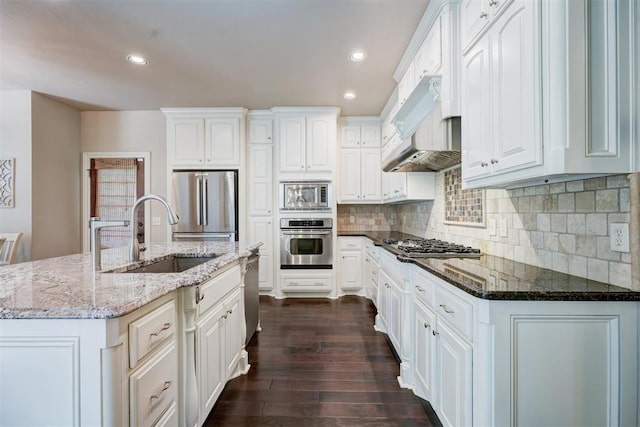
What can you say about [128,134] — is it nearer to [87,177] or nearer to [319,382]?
[87,177]

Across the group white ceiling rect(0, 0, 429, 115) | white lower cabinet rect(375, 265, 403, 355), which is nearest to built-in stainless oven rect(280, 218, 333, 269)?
white lower cabinet rect(375, 265, 403, 355)

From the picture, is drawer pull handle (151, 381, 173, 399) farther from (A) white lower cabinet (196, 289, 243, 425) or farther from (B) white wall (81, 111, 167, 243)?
(B) white wall (81, 111, 167, 243)

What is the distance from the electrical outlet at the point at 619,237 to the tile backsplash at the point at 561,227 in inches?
Result: 0.8

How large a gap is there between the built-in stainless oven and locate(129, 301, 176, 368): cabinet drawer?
2891 millimetres

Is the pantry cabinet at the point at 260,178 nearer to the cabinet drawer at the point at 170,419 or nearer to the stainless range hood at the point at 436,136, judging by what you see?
the stainless range hood at the point at 436,136

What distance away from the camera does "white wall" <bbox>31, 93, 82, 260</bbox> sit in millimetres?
3867

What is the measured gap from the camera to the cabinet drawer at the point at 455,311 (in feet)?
4.17

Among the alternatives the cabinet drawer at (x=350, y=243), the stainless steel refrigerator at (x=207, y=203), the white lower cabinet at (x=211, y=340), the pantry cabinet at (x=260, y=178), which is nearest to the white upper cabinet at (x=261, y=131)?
the pantry cabinet at (x=260, y=178)

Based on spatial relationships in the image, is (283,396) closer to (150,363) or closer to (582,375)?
(150,363)

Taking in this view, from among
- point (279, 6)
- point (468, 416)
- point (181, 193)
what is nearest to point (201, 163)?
point (181, 193)

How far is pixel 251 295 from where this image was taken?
2.81 metres

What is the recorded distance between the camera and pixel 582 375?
1136mm

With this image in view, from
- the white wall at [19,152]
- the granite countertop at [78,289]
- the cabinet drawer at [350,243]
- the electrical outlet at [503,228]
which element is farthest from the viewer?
the cabinet drawer at [350,243]

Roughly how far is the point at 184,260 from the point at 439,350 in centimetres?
181
